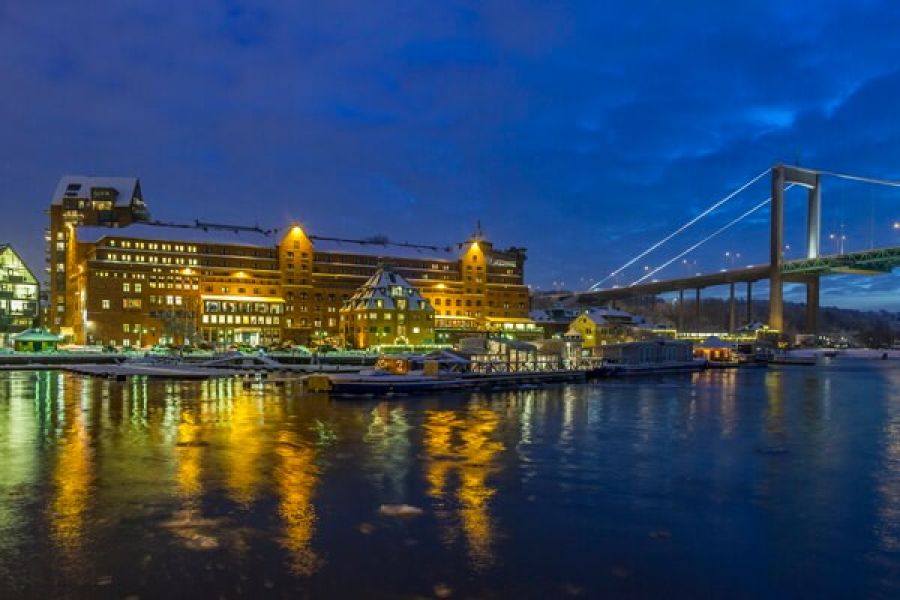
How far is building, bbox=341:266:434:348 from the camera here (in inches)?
3824

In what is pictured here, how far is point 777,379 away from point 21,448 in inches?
2459

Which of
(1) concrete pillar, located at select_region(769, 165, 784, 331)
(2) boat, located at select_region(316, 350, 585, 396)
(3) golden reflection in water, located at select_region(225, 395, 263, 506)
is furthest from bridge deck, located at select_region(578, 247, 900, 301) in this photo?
(3) golden reflection in water, located at select_region(225, 395, 263, 506)

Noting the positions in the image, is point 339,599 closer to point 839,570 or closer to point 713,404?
point 839,570

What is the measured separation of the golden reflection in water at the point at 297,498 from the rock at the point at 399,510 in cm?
159

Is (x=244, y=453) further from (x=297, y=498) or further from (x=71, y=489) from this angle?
(x=297, y=498)

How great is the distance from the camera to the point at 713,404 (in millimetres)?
41781

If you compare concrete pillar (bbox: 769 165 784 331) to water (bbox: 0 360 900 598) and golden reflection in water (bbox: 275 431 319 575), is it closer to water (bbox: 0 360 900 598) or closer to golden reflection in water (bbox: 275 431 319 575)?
water (bbox: 0 360 900 598)

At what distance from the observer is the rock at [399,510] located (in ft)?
51.7

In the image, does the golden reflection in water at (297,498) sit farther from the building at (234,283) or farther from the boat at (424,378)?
the building at (234,283)

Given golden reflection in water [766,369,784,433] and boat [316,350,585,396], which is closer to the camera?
golden reflection in water [766,369,784,433]

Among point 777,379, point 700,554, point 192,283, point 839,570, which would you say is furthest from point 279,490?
Answer: point 192,283

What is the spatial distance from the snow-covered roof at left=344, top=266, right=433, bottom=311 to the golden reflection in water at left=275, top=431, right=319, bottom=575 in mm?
71685

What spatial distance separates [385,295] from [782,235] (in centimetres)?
7719

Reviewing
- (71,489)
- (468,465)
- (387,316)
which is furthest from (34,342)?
(468,465)
